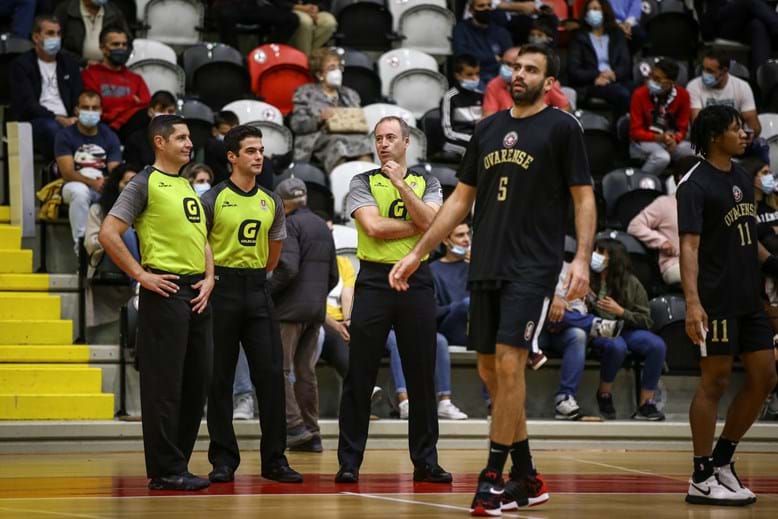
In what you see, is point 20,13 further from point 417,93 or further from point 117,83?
point 417,93

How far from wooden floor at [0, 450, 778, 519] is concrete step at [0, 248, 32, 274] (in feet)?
7.66

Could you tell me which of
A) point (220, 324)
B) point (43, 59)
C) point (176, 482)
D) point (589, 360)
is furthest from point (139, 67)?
point (176, 482)

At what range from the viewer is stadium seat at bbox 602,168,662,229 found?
12797mm

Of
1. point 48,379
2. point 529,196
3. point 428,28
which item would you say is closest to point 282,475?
point 529,196

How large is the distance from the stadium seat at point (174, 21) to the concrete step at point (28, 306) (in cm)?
433

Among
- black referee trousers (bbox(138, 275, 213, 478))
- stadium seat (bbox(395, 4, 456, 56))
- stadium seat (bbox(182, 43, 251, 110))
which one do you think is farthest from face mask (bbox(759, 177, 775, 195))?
A: black referee trousers (bbox(138, 275, 213, 478))

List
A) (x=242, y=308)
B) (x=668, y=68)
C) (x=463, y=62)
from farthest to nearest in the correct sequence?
1. (x=668, y=68)
2. (x=463, y=62)
3. (x=242, y=308)

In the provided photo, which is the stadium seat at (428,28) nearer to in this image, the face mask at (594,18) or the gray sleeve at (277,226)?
the face mask at (594,18)

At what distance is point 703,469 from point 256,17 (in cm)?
903

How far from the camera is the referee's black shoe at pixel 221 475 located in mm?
7316

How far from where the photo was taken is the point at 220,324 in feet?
24.6

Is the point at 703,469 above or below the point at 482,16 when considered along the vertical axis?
below

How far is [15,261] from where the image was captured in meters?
11.3

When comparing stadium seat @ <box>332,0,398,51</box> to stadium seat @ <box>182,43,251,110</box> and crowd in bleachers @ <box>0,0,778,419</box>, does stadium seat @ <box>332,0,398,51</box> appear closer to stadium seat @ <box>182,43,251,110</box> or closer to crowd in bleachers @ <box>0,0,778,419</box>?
crowd in bleachers @ <box>0,0,778,419</box>
